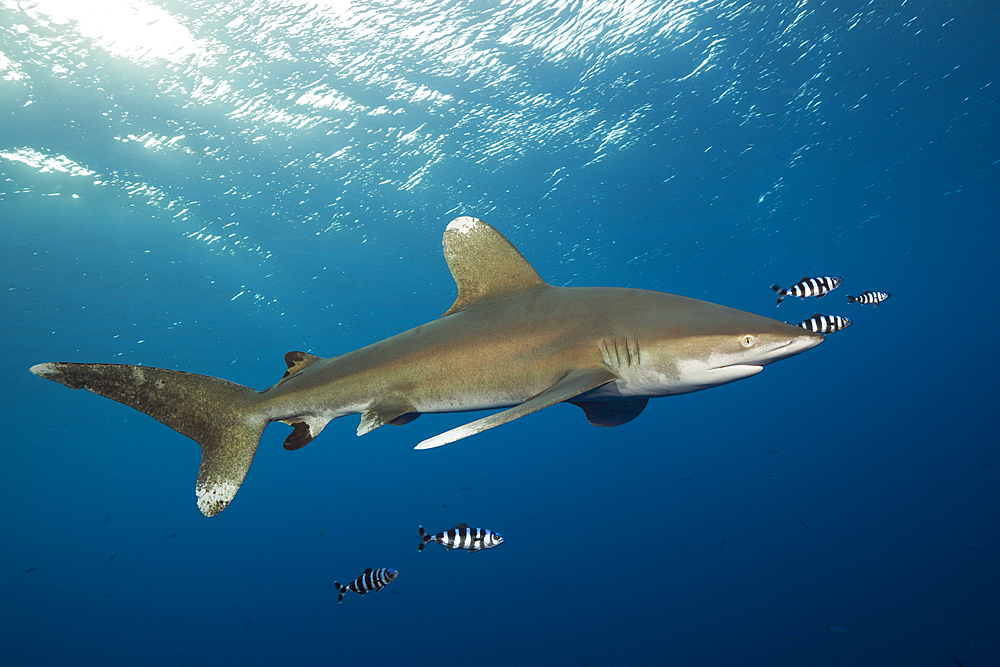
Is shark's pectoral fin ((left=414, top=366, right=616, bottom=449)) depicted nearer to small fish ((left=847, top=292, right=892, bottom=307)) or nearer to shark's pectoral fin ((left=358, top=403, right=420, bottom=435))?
shark's pectoral fin ((left=358, top=403, right=420, bottom=435))

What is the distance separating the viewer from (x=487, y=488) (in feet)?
260

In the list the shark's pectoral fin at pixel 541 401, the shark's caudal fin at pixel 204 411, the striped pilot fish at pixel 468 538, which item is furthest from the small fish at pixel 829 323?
the shark's caudal fin at pixel 204 411

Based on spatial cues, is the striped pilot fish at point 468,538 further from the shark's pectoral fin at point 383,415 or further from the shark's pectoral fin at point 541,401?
the shark's pectoral fin at point 541,401

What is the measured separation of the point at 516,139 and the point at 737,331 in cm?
1456

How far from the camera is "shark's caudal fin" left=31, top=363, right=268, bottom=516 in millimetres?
2357

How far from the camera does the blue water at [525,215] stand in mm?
10961

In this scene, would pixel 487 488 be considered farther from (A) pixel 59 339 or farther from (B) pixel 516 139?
(B) pixel 516 139

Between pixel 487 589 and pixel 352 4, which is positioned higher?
pixel 352 4

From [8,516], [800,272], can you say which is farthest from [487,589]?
[8,516]

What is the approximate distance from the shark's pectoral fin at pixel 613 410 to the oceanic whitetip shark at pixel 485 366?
0.16 feet

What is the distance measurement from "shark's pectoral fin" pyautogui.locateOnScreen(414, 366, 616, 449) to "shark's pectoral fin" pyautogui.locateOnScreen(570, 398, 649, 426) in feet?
2.93

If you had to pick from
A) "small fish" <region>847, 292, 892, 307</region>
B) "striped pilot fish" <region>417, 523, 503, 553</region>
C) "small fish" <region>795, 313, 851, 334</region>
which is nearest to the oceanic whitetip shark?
"striped pilot fish" <region>417, 523, 503, 553</region>

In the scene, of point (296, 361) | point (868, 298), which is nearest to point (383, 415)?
point (296, 361)

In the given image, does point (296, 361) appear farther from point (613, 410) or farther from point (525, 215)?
point (525, 215)
